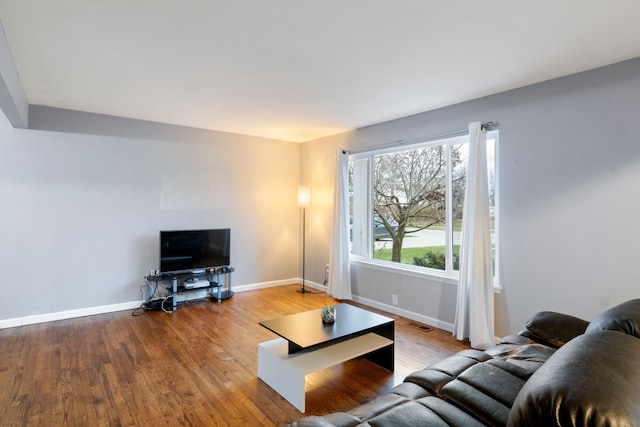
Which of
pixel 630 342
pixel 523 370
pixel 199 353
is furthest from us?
pixel 199 353

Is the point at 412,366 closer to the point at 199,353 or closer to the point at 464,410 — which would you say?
the point at 464,410

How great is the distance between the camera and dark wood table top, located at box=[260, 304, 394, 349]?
252cm

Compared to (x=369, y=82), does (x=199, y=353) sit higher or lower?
lower

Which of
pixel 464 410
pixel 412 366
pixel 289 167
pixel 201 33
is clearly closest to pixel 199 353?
pixel 412 366

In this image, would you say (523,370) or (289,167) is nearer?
(523,370)

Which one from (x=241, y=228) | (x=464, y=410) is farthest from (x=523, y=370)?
(x=241, y=228)

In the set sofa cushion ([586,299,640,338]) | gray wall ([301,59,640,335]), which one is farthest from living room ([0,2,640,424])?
sofa cushion ([586,299,640,338])

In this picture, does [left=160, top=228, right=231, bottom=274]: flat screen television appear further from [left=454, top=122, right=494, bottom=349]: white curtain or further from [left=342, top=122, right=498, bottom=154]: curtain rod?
[left=454, top=122, right=494, bottom=349]: white curtain

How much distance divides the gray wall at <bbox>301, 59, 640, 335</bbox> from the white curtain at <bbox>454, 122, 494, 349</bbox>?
16 centimetres

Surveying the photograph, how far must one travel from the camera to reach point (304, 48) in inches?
96.9

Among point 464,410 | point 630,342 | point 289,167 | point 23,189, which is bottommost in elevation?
point 464,410

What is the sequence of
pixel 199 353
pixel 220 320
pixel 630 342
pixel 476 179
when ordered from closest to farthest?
pixel 630 342 < pixel 199 353 < pixel 476 179 < pixel 220 320

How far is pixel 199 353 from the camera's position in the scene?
3213 mm

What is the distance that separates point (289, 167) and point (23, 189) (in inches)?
140
